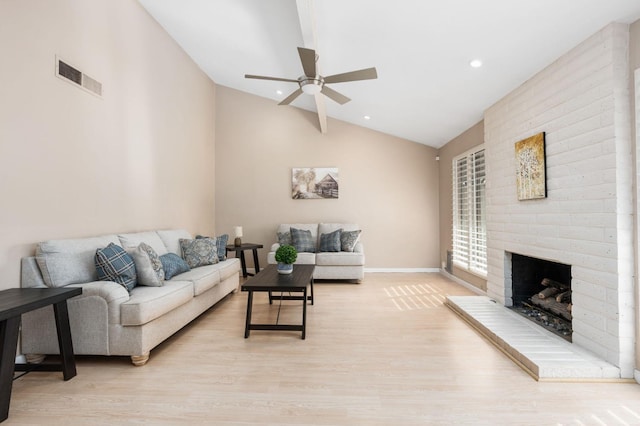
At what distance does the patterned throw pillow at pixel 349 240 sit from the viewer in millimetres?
5664

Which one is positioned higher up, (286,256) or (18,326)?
(286,256)

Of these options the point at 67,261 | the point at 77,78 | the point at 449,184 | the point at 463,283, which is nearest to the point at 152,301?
the point at 67,261

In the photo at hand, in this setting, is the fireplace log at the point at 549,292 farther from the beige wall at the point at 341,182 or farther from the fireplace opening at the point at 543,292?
the beige wall at the point at 341,182

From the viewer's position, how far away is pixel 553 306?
3182 mm

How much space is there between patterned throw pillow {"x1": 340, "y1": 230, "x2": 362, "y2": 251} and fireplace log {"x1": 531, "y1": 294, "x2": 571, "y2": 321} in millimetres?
2822

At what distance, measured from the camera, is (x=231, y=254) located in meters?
6.38

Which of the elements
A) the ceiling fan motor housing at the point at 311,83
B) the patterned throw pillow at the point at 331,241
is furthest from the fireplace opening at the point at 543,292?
the ceiling fan motor housing at the point at 311,83

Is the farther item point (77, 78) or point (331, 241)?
point (331, 241)

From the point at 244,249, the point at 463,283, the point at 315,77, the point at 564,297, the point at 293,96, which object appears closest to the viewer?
the point at 564,297

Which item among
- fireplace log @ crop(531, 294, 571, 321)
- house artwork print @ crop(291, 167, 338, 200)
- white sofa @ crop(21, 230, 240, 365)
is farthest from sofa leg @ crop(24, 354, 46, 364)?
fireplace log @ crop(531, 294, 571, 321)

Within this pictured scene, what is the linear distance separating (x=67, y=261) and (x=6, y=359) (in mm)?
870

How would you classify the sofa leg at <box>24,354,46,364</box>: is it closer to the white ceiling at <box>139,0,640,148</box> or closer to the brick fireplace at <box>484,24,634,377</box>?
the white ceiling at <box>139,0,640,148</box>

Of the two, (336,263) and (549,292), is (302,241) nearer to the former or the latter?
(336,263)

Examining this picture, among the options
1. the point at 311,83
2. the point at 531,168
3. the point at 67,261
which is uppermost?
the point at 311,83
